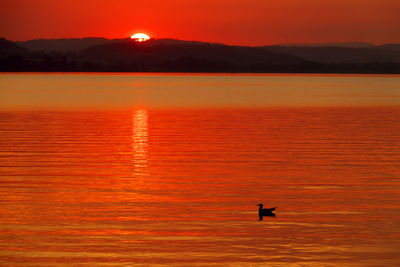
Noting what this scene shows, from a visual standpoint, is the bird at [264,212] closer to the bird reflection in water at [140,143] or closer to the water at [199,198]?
the water at [199,198]

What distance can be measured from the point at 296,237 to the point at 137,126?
1185 inches

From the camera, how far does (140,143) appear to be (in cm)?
3509

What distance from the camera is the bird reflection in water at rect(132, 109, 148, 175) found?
27222 mm

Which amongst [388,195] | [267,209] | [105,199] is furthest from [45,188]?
[388,195]

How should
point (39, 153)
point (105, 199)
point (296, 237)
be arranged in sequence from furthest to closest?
point (39, 153) < point (105, 199) < point (296, 237)

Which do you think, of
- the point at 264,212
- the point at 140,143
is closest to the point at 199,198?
the point at 264,212

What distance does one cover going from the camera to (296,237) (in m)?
16.5

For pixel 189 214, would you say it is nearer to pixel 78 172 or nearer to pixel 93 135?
pixel 78 172

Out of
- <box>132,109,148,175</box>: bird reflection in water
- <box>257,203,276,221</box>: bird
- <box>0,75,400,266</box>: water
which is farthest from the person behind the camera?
<box>132,109,148,175</box>: bird reflection in water

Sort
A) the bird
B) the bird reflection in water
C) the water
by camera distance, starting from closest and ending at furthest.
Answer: the water < the bird < the bird reflection in water

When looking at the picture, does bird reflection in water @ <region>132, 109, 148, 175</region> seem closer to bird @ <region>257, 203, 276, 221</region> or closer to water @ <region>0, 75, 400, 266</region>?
water @ <region>0, 75, 400, 266</region>

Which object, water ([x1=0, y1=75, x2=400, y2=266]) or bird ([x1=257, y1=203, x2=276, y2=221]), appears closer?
water ([x1=0, y1=75, x2=400, y2=266])

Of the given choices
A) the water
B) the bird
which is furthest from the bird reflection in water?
the bird

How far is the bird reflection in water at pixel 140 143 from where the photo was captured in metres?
27.2
